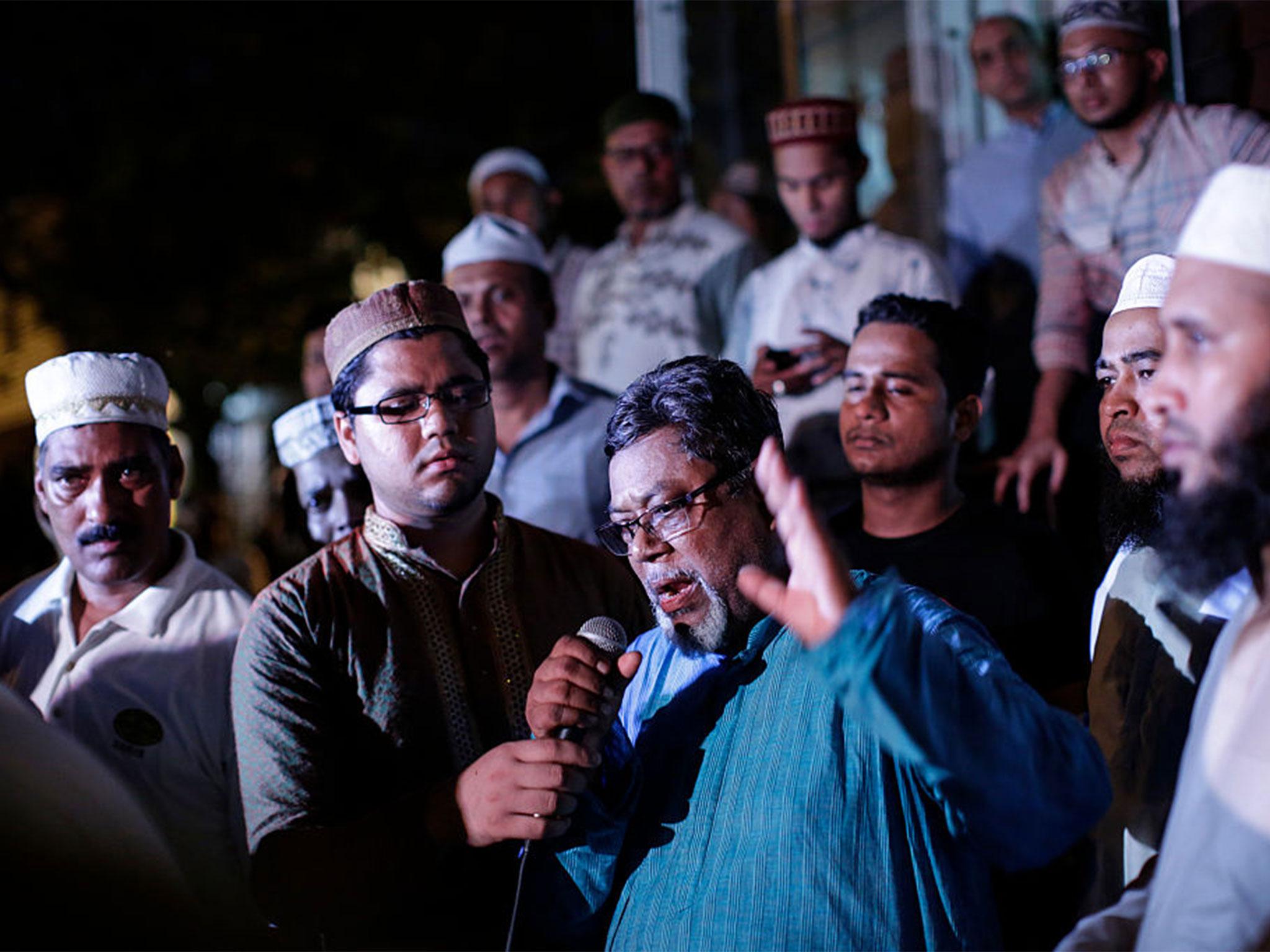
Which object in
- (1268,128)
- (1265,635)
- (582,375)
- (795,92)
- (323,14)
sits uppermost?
(323,14)

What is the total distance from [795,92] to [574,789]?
634cm

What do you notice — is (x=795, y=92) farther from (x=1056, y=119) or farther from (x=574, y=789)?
(x=574, y=789)

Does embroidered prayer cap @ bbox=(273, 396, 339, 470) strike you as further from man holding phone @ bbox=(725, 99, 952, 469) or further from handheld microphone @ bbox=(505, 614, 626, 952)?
handheld microphone @ bbox=(505, 614, 626, 952)

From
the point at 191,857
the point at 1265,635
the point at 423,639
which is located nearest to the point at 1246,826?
the point at 1265,635

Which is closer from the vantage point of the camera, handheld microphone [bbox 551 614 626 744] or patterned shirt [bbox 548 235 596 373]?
handheld microphone [bbox 551 614 626 744]

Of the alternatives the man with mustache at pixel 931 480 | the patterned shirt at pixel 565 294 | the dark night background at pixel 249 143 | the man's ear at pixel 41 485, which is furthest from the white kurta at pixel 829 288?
the dark night background at pixel 249 143

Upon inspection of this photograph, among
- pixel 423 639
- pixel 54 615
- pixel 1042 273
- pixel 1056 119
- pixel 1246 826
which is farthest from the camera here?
pixel 1056 119

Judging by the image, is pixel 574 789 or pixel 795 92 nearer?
pixel 574 789

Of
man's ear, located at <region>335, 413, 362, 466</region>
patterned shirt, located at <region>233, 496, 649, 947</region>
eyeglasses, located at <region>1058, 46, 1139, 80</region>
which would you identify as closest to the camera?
patterned shirt, located at <region>233, 496, 649, 947</region>

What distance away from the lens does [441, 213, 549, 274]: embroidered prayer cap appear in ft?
16.5

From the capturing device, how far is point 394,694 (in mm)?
3068

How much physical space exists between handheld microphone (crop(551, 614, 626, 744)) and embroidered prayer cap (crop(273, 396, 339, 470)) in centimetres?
190

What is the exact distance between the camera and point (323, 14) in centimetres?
1329

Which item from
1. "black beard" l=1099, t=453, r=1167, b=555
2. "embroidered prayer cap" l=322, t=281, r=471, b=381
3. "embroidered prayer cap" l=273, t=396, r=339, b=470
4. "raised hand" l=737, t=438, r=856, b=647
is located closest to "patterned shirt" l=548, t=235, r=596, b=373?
"embroidered prayer cap" l=273, t=396, r=339, b=470
